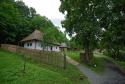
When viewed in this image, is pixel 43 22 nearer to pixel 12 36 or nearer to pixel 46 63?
pixel 12 36

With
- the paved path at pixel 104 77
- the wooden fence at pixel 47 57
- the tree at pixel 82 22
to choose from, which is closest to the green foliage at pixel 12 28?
the tree at pixel 82 22

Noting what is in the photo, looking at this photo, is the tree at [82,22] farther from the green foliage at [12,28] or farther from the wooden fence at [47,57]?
the wooden fence at [47,57]

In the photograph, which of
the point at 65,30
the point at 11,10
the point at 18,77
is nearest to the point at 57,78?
the point at 18,77

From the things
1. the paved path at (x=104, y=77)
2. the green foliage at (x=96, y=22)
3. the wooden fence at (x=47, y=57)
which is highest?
the green foliage at (x=96, y=22)

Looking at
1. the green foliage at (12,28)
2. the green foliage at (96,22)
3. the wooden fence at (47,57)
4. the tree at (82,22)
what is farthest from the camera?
the green foliage at (12,28)

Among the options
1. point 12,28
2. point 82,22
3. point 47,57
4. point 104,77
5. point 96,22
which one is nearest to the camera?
point 104,77

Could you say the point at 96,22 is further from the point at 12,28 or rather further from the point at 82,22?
the point at 12,28

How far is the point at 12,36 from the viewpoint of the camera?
134 ft

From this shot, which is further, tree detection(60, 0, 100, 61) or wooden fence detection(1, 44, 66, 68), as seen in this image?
tree detection(60, 0, 100, 61)

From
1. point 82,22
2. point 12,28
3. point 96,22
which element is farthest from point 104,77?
point 12,28

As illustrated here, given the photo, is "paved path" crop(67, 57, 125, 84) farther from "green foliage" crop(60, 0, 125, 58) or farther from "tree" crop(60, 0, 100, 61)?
"tree" crop(60, 0, 100, 61)

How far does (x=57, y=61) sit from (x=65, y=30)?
39.4ft

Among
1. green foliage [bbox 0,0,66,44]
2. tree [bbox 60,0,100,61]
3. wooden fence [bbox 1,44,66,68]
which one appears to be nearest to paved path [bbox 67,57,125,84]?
wooden fence [bbox 1,44,66,68]

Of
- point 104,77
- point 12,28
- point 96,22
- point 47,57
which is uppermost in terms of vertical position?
point 12,28
